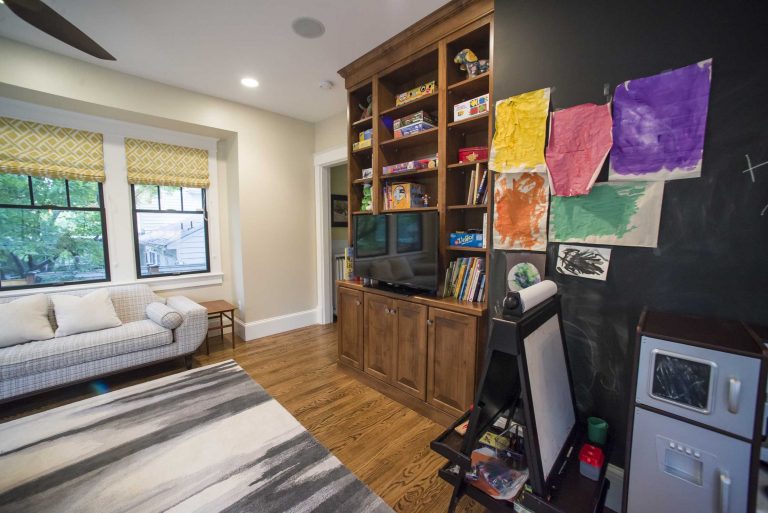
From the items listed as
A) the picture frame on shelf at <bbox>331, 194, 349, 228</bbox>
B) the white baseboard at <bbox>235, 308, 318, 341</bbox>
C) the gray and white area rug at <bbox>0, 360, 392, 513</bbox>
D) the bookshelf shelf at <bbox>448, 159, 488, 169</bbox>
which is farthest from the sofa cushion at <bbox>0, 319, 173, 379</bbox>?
the bookshelf shelf at <bbox>448, 159, 488, 169</bbox>

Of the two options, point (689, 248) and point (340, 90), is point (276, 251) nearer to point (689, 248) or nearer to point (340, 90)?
point (340, 90)

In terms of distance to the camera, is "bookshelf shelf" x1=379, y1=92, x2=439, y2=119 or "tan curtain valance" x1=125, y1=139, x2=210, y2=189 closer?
"bookshelf shelf" x1=379, y1=92, x2=439, y2=119

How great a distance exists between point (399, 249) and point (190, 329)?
222cm

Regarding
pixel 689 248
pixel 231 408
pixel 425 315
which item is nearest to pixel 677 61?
pixel 689 248

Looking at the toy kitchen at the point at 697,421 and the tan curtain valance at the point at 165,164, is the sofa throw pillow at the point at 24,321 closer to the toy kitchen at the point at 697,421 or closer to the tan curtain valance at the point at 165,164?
the tan curtain valance at the point at 165,164

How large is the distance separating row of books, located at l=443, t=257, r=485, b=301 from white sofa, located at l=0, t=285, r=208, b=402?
95.7 inches

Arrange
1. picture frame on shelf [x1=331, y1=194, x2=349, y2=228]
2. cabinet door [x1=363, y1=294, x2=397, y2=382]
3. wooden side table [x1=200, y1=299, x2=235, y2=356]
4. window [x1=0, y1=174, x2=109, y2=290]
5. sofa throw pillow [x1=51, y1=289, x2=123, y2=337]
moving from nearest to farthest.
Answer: cabinet door [x1=363, y1=294, x2=397, y2=382]
sofa throw pillow [x1=51, y1=289, x2=123, y2=337]
window [x1=0, y1=174, x2=109, y2=290]
wooden side table [x1=200, y1=299, x2=235, y2=356]
picture frame on shelf [x1=331, y1=194, x2=349, y2=228]

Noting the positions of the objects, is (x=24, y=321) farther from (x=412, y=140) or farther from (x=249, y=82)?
(x=412, y=140)

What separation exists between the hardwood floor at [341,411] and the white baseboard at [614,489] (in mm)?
588

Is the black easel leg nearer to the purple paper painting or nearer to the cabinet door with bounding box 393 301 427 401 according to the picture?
the cabinet door with bounding box 393 301 427 401

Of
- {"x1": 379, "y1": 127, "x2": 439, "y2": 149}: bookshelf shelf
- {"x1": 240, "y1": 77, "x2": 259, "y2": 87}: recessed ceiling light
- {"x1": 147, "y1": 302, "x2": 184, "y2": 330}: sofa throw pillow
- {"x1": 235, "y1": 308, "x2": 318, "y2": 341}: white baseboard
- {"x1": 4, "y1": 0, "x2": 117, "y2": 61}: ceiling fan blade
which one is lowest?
{"x1": 235, "y1": 308, "x2": 318, "y2": 341}: white baseboard

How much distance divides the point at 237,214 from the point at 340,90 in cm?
183

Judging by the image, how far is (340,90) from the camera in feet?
10.2

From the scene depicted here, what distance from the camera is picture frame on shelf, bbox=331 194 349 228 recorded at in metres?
4.46
